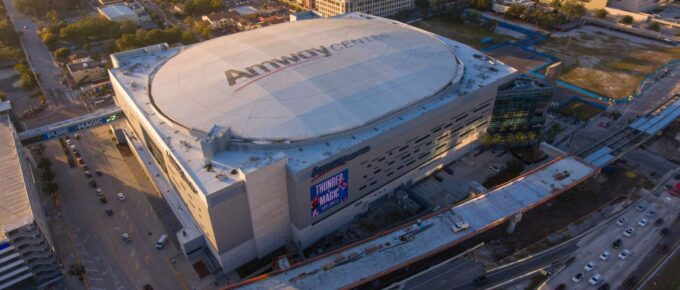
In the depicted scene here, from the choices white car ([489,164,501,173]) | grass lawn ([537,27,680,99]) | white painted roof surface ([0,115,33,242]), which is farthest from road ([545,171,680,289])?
white painted roof surface ([0,115,33,242])

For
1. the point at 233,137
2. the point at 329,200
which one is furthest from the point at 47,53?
the point at 329,200

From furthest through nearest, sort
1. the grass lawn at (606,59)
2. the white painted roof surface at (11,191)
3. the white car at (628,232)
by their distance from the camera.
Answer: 1. the grass lawn at (606,59)
2. the white car at (628,232)
3. the white painted roof surface at (11,191)

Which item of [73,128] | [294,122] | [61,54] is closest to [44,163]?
[73,128]

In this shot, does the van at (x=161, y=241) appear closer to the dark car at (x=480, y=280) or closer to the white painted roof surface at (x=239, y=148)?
the white painted roof surface at (x=239, y=148)

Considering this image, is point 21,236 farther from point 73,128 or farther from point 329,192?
point 329,192

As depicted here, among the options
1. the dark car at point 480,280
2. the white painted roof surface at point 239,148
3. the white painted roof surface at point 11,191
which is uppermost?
the white painted roof surface at point 239,148

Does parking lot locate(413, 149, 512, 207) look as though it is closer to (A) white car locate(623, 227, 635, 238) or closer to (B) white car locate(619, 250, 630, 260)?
(A) white car locate(623, 227, 635, 238)

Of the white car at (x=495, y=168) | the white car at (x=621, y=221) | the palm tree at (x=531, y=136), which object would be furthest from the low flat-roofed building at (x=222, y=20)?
the white car at (x=621, y=221)

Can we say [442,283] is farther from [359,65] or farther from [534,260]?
[359,65]
